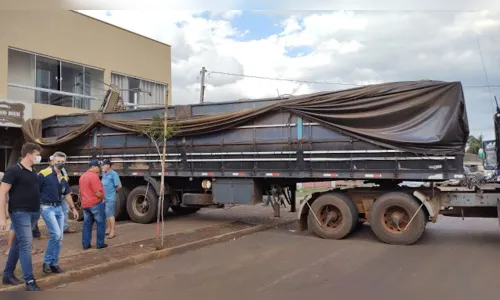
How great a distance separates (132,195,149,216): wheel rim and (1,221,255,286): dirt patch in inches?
82.8

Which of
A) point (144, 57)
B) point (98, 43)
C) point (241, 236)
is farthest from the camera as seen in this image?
point (144, 57)

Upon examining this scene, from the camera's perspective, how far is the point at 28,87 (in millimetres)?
16797

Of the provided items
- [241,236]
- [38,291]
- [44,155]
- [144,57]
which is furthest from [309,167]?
[144,57]

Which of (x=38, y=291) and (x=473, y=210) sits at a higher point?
(x=473, y=210)

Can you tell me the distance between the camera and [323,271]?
21.7 ft

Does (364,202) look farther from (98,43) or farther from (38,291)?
(98,43)

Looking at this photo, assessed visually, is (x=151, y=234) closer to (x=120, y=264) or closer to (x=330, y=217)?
(x=120, y=264)

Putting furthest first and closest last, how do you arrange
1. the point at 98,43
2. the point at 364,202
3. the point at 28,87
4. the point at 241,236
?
the point at 98,43 → the point at 28,87 → the point at 241,236 → the point at 364,202

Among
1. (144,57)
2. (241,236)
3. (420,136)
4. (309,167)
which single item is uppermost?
(144,57)

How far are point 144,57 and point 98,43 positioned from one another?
2.75m

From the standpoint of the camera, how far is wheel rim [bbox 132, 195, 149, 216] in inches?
458

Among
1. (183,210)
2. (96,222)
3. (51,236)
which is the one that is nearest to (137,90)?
(183,210)

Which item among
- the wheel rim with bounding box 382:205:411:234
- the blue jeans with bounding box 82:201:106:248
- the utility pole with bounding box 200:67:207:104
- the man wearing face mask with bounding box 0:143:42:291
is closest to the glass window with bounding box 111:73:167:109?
the utility pole with bounding box 200:67:207:104

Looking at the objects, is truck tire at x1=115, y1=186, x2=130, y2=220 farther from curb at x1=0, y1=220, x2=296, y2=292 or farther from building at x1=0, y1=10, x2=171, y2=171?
building at x1=0, y1=10, x2=171, y2=171
